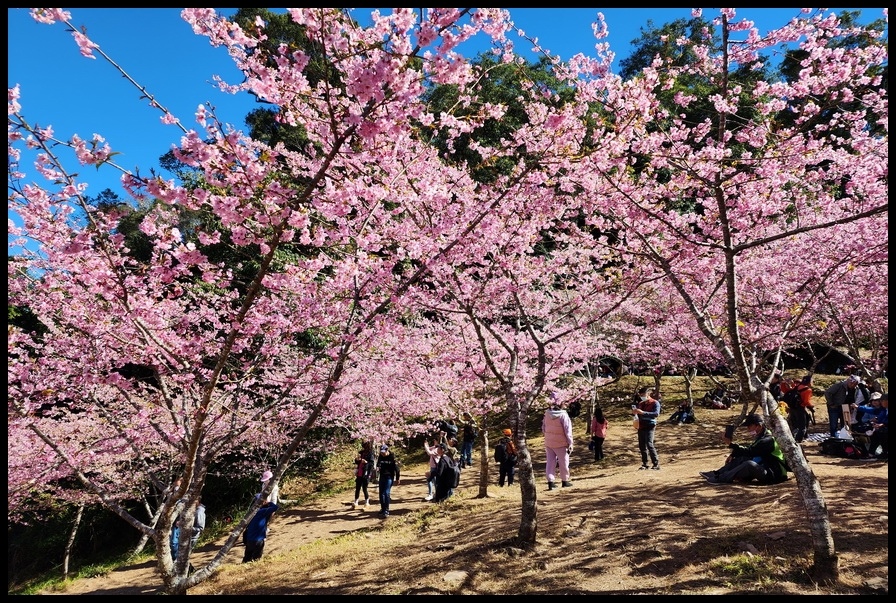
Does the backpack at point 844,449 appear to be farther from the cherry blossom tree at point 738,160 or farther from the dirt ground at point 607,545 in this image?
the cherry blossom tree at point 738,160

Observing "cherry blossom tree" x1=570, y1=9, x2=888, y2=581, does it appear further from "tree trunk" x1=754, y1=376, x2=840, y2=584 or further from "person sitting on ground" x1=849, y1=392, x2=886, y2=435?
"person sitting on ground" x1=849, y1=392, x2=886, y2=435

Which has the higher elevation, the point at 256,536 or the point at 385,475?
the point at 385,475

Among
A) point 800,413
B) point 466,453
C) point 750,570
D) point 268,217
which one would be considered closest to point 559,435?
point 750,570

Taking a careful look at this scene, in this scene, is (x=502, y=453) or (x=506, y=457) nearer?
(x=506, y=457)

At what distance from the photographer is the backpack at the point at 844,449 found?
27.9 feet

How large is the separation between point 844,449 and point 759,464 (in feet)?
10.4

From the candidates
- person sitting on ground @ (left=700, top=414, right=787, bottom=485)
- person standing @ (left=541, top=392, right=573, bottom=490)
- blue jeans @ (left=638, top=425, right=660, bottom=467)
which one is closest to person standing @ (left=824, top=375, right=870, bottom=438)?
blue jeans @ (left=638, top=425, right=660, bottom=467)

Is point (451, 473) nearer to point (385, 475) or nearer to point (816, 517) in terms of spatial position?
point (385, 475)

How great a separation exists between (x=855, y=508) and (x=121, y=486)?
53.3 ft

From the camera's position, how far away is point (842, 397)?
10141mm

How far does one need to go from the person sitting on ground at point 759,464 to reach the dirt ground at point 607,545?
19cm

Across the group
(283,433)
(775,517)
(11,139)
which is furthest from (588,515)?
(283,433)

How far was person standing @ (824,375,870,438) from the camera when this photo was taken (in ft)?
31.8

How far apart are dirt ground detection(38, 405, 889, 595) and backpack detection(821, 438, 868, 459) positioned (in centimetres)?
25
